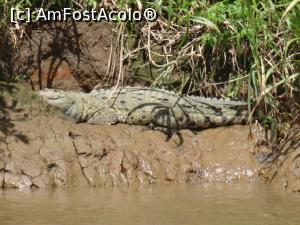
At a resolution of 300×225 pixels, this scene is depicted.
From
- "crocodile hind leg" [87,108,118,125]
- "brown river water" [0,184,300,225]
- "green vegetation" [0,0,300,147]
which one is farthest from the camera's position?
"crocodile hind leg" [87,108,118,125]

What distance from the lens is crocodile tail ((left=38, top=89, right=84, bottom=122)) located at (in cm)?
620

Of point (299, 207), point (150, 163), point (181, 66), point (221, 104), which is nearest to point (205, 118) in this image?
point (221, 104)

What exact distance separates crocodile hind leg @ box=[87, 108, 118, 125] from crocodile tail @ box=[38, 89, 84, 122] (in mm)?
131

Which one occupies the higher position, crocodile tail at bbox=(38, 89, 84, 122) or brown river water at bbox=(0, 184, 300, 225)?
crocodile tail at bbox=(38, 89, 84, 122)

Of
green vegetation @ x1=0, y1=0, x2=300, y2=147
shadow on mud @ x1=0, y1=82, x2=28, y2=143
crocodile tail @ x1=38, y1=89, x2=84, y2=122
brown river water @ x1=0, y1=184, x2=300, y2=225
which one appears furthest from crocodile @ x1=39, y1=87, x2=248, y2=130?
brown river water @ x1=0, y1=184, x2=300, y2=225

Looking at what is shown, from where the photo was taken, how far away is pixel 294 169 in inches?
212

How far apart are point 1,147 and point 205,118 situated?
2304 millimetres

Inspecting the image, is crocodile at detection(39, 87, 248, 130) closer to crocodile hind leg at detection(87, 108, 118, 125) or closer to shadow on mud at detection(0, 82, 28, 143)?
crocodile hind leg at detection(87, 108, 118, 125)

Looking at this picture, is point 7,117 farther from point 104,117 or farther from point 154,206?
point 154,206

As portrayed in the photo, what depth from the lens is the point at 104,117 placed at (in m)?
6.43

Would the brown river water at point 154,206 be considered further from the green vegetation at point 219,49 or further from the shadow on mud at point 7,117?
the green vegetation at point 219,49

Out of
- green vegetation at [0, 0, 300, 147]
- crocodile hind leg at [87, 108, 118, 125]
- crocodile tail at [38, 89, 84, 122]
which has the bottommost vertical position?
crocodile hind leg at [87, 108, 118, 125]

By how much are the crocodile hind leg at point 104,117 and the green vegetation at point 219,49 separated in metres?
0.63

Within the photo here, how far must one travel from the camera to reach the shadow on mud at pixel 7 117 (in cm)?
561
